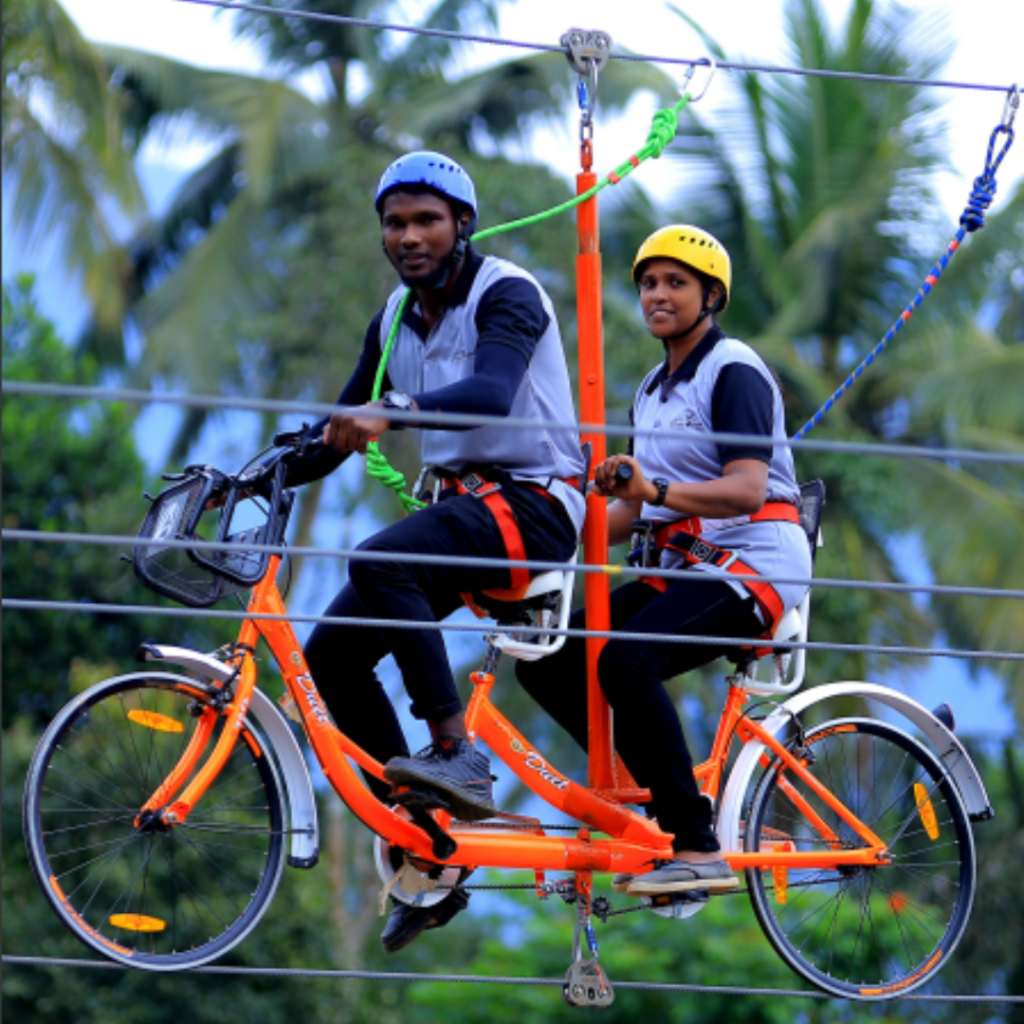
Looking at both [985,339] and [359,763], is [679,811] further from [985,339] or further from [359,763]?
[985,339]

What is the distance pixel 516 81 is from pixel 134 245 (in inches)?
186

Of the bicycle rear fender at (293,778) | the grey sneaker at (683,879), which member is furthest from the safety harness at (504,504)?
the grey sneaker at (683,879)

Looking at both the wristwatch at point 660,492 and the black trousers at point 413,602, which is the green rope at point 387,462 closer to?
the black trousers at point 413,602

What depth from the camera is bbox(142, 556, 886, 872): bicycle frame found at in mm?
4031

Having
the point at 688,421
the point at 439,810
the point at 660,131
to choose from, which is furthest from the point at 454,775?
the point at 660,131

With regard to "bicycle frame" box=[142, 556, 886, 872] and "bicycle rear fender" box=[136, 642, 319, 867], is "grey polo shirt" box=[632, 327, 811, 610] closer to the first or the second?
"bicycle frame" box=[142, 556, 886, 872]

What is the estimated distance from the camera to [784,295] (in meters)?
15.0

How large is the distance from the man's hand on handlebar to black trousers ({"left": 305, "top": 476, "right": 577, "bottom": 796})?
0.30m

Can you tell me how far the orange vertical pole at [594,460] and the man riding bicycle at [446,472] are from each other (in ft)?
0.29

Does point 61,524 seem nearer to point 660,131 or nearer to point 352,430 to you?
point 660,131

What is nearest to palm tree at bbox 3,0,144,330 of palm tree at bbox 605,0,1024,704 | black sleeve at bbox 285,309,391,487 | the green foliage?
the green foliage

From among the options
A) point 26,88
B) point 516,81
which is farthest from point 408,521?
point 516,81

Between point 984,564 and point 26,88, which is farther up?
point 26,88

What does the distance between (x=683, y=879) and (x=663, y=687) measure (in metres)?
0.49
